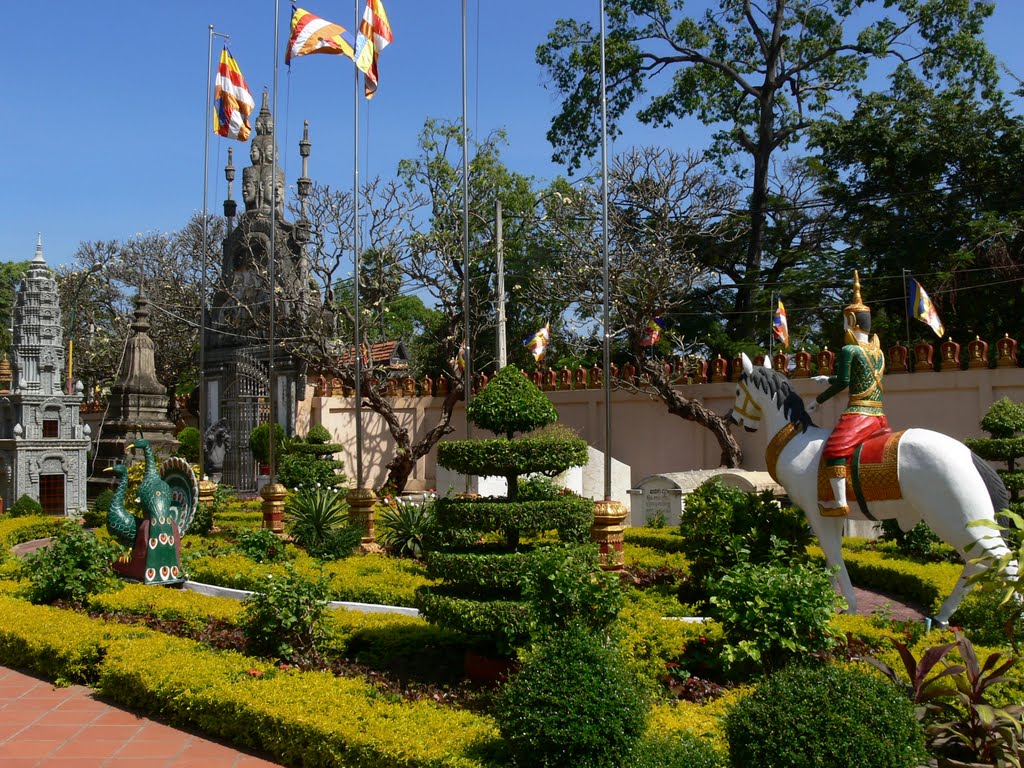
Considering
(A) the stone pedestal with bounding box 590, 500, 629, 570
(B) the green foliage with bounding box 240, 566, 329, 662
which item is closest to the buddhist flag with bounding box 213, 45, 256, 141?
(A) the stone pedestal with bounding box 590, 500, 629, 570

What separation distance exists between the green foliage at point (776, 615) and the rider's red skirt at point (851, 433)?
2317 millimetres

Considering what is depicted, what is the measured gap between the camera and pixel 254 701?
641 centimetres

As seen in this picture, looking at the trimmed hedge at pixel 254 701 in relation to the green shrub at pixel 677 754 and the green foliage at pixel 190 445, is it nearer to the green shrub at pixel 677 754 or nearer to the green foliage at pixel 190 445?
the green shrub at pixel 677 754

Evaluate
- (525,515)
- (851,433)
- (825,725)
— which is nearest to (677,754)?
(825,725)

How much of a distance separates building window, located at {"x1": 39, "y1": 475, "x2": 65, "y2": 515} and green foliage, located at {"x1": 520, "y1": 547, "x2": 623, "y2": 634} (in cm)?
1833

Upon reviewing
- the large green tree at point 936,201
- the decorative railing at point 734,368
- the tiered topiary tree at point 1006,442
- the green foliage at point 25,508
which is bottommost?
the green foliage at point 25,508

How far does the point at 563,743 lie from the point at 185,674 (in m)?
3.34

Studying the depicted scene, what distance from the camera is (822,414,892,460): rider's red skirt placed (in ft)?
29.4

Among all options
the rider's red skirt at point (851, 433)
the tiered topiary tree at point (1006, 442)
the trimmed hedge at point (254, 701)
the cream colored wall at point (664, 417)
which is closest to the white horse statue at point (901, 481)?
the rider's red skirt at point (851, 433)

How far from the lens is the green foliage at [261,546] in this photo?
41.8 feet

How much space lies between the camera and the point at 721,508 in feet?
30.3

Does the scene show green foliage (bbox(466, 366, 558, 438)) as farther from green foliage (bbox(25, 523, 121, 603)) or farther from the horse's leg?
green foliage (bbox(25, 523, 121, 603))

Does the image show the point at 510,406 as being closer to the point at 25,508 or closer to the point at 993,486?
the point at 993,486

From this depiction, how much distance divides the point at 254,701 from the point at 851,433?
576 cm
